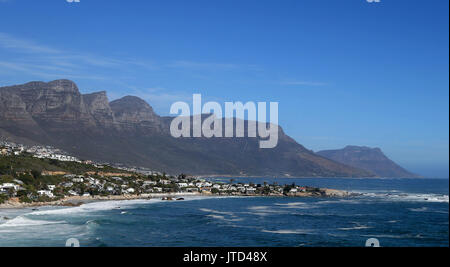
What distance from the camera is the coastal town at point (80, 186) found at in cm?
5578

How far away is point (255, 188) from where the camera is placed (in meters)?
103

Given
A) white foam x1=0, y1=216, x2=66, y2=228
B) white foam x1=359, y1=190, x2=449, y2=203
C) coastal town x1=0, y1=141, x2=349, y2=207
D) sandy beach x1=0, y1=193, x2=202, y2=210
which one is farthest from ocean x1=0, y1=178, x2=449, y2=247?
white foam x1=359, y1=190, x2=449, y2=203

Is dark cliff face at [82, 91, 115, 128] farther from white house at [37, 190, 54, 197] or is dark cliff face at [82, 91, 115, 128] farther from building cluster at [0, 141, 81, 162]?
white house at [37, 190, 54, 197]

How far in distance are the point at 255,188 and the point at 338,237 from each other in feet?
225

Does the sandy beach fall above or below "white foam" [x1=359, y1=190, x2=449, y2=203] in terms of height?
above

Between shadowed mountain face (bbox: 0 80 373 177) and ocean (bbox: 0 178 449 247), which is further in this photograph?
shadowed mountain face (bbox: 0 80 373 177)

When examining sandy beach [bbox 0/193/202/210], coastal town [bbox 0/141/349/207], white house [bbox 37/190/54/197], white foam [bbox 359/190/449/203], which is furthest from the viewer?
white foam [bbox 359/190/449/203]

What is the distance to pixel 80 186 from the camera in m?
69.0

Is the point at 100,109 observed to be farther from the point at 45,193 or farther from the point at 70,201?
the point at 70,201

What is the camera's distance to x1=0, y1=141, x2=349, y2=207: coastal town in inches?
2196

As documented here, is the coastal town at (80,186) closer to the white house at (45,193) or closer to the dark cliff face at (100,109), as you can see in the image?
the white house at (45,193)
